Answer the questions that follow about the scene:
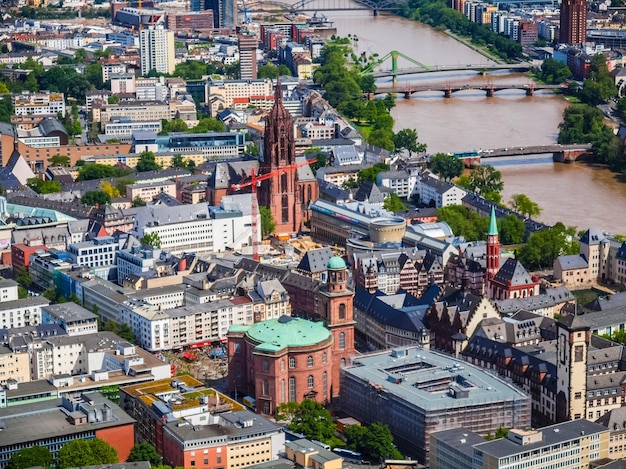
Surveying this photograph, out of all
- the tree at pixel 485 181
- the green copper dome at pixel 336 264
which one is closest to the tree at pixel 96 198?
the tree at pixel 485 181

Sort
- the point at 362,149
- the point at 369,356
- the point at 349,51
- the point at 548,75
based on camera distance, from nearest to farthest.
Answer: the point at 369,356 → the point at 362,149 → the point at 548,75 → the point at 349,51

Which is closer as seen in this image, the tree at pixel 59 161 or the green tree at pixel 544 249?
the green tree at pixel 544 249

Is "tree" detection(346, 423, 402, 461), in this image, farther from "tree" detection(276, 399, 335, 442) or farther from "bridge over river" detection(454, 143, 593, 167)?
"bridge over river" detection(454, 143, 593, 167)

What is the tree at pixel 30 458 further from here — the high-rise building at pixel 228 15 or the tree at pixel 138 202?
the high-rise building at pixel 228 15

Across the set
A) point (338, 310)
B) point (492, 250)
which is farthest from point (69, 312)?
point (492, 250)

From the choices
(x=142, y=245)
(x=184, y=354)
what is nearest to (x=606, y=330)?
(x=184, y=354)

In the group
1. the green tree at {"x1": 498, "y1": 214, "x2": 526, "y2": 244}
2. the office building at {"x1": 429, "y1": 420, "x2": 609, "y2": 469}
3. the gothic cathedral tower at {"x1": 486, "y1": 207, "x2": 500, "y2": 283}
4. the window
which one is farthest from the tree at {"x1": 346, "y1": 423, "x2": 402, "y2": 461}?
the green tree at {"x1": 498, "y1": 214, "x2": 526, "y2": 244}

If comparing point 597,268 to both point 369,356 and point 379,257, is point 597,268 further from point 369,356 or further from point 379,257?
point 369,356
